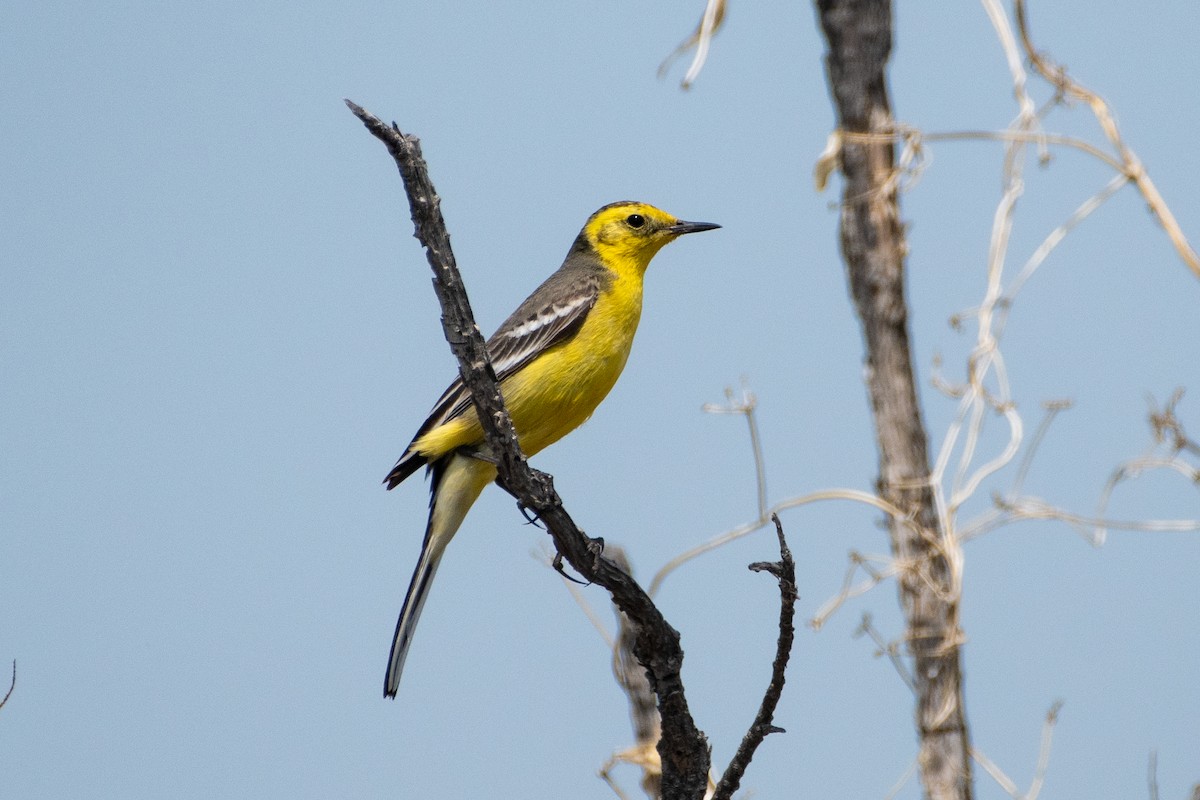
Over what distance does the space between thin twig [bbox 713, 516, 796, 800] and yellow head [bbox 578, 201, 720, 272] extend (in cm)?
346

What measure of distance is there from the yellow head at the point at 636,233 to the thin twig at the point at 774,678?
346cm

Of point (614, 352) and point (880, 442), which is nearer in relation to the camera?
point (880, 442)

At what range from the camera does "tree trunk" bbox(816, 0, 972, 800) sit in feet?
20.2

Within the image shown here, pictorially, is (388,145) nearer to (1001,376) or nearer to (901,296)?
(901,296)

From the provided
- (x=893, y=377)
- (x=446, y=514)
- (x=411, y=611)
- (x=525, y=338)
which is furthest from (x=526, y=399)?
(x=893, y=377)

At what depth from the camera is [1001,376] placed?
6.39 m

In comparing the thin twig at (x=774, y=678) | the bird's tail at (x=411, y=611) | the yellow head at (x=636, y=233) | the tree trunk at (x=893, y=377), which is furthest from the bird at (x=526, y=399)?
the thin twig at (x=774, y=678)

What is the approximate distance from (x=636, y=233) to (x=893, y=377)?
7.51ft

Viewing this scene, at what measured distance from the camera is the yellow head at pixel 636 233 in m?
7.93

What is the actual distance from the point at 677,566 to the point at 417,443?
59.7 inches

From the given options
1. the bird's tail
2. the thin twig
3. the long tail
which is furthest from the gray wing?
the thin twig

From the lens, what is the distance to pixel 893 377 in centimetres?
635

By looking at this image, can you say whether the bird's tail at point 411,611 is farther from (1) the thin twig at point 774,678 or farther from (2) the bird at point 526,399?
(1) the thin twig at point 774,678

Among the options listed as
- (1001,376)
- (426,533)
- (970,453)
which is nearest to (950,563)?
(970,453)
